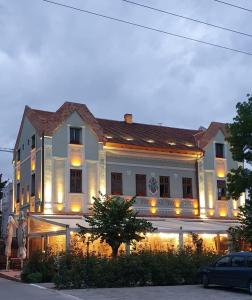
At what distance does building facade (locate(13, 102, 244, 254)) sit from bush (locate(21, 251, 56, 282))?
7400mm

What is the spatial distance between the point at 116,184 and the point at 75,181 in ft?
9.30

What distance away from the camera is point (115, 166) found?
1385 inches

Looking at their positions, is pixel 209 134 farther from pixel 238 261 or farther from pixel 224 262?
pixel 238 261

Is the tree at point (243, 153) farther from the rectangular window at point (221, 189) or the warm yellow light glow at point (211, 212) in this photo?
the rectangular window at point (221, 189)

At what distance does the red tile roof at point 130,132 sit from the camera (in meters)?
34.2

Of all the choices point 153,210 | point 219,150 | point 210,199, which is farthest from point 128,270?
point 219,150

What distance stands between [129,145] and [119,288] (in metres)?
14.6

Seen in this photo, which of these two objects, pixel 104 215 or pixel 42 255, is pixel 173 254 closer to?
pixel 104 215

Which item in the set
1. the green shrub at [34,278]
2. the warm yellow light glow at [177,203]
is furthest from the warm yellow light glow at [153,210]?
the green shrub at [34,278]

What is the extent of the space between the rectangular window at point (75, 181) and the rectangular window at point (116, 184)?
7.29ft

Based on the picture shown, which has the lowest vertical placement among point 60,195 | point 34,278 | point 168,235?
point 34,278

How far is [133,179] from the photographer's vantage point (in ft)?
117

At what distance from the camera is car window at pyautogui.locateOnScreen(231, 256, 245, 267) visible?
20.9 meters

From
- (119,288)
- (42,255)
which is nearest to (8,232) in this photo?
(42,255)
